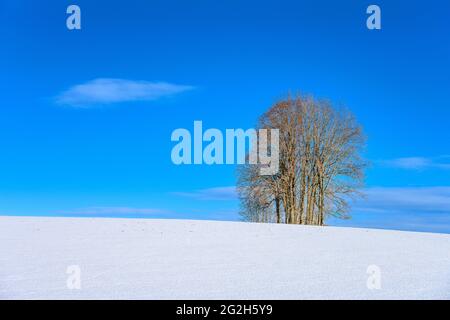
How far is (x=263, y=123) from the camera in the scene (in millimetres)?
22766

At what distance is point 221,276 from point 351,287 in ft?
5.21

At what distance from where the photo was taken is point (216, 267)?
265 inches

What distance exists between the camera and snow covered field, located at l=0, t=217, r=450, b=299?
520 cm

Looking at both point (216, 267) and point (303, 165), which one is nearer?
point (216, 267)

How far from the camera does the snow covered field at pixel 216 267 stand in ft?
17.0

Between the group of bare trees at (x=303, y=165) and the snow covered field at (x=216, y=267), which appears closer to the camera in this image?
the snow covered field at (x=216, y=267)

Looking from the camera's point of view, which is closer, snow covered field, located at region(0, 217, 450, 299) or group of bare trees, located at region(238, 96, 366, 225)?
snow covered field, located at region(0, 217, 450, 299)

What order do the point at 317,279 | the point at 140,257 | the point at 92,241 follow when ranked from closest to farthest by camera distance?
the point at 317,279
the point at 140,257
the point at 92,241

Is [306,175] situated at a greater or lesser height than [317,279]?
greater
